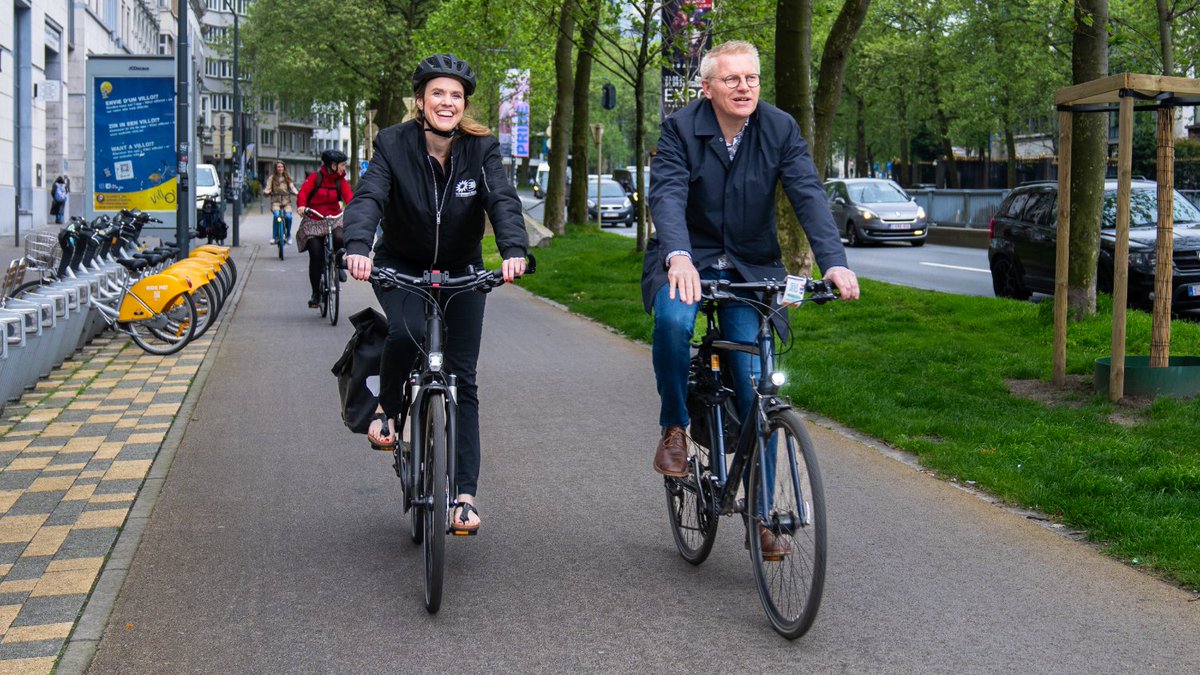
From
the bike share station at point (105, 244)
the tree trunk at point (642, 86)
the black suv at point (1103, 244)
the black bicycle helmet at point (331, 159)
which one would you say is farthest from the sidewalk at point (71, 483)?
the tree trunk at point (642, 86)

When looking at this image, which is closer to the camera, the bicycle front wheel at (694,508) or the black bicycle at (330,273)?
the bicycle front wheel at (694,508)

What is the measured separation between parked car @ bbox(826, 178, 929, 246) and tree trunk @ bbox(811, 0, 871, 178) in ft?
51.2

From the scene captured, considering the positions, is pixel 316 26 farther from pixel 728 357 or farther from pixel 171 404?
pixel 728 357

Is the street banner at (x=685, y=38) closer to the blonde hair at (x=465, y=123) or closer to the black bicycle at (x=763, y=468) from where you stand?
the blonde hair at (x=465, y=123)

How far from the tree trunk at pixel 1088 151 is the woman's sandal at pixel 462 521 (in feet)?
24.7

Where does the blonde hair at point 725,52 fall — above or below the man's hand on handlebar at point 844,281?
above

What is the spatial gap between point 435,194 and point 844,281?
5.43ft

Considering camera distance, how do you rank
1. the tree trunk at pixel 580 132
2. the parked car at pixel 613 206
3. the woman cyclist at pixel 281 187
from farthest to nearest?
the parked car at pixel 613 206
the tree trunk at pixel 580 132
the woman cyclist at pixel 281 187

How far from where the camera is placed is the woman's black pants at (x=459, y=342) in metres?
5.46

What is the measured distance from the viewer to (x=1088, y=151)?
11500 mm

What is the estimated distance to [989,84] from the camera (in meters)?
51.9

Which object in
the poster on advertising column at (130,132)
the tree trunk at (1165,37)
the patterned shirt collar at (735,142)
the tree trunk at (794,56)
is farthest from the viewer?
the poster on advertising column at (130,132)

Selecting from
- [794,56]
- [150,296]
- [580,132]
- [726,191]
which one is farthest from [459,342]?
[580,132]

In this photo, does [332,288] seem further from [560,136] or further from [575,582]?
[560,136]
